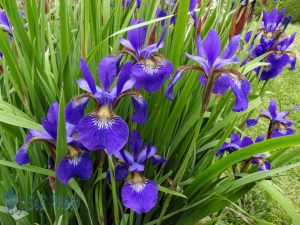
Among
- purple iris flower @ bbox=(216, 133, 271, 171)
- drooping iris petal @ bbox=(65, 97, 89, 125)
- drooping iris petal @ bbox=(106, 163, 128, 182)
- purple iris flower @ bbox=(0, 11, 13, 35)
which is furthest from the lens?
purple iris flower @ bbox=(0, 11, 13, 35)

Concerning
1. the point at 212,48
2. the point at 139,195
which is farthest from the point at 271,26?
the point at 139,195

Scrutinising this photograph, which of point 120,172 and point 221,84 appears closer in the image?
point 221,84

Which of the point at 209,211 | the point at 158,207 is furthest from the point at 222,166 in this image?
the point at 158,207

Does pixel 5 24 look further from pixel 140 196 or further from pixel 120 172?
pixel 140 196

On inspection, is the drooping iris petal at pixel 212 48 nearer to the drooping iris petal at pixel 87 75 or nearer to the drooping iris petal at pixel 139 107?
the drooping iris petal at pixel 139 107

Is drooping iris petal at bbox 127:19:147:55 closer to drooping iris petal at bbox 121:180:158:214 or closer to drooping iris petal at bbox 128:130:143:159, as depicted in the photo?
drooping iris petal at bbox 128:130:143:159

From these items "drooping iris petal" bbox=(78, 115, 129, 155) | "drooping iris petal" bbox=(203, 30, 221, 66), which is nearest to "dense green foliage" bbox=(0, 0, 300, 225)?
"drooping iris petal" bbox=(203, 30, 221, 66)
